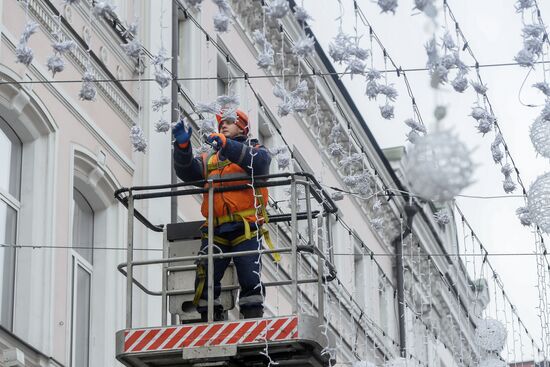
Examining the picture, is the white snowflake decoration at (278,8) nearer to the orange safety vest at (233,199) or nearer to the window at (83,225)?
the orange safety vest at (233,199)

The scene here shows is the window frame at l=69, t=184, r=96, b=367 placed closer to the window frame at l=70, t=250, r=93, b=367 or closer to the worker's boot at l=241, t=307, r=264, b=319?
the window frame at l=70, t=250, r=93, b=367

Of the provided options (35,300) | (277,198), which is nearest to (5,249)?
(35,300)

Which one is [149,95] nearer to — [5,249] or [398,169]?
[5,249]

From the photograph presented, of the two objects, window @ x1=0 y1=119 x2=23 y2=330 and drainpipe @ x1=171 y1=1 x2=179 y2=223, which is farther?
drainpipe @ x1=171 y1=1 x2=179 y2=223

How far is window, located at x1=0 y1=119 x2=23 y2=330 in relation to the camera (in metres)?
15.4

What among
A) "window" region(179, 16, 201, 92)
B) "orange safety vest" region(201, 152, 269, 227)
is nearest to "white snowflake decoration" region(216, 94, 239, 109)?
"orange safety vest" region(201, 152, 269, 227)

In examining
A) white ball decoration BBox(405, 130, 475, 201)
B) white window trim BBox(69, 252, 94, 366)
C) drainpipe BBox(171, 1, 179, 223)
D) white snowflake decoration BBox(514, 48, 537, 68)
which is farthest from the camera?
drainpipe BBox(171, 1, 179, 223)

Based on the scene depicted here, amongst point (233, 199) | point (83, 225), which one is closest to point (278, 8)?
point (233, 199)

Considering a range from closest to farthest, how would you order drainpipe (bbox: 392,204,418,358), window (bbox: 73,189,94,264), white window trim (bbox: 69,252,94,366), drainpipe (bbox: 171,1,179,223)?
white window trim (bbox: 69,252,94,366), window (bbox: 73,189,94,264), drainpipe (bbox: 171,1,179,223), drainpipe (bbox: 392,204,418,358)

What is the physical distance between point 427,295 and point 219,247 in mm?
19316

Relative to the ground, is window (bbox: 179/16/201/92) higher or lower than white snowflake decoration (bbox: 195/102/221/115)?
higher

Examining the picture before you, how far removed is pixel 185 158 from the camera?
13828mm

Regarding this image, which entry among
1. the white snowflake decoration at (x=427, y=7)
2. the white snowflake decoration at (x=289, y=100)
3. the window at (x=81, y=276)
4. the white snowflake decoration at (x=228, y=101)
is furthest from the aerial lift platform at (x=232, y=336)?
the white snowflake decoration at (x=427, y=7)

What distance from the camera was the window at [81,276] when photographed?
1669 cm
